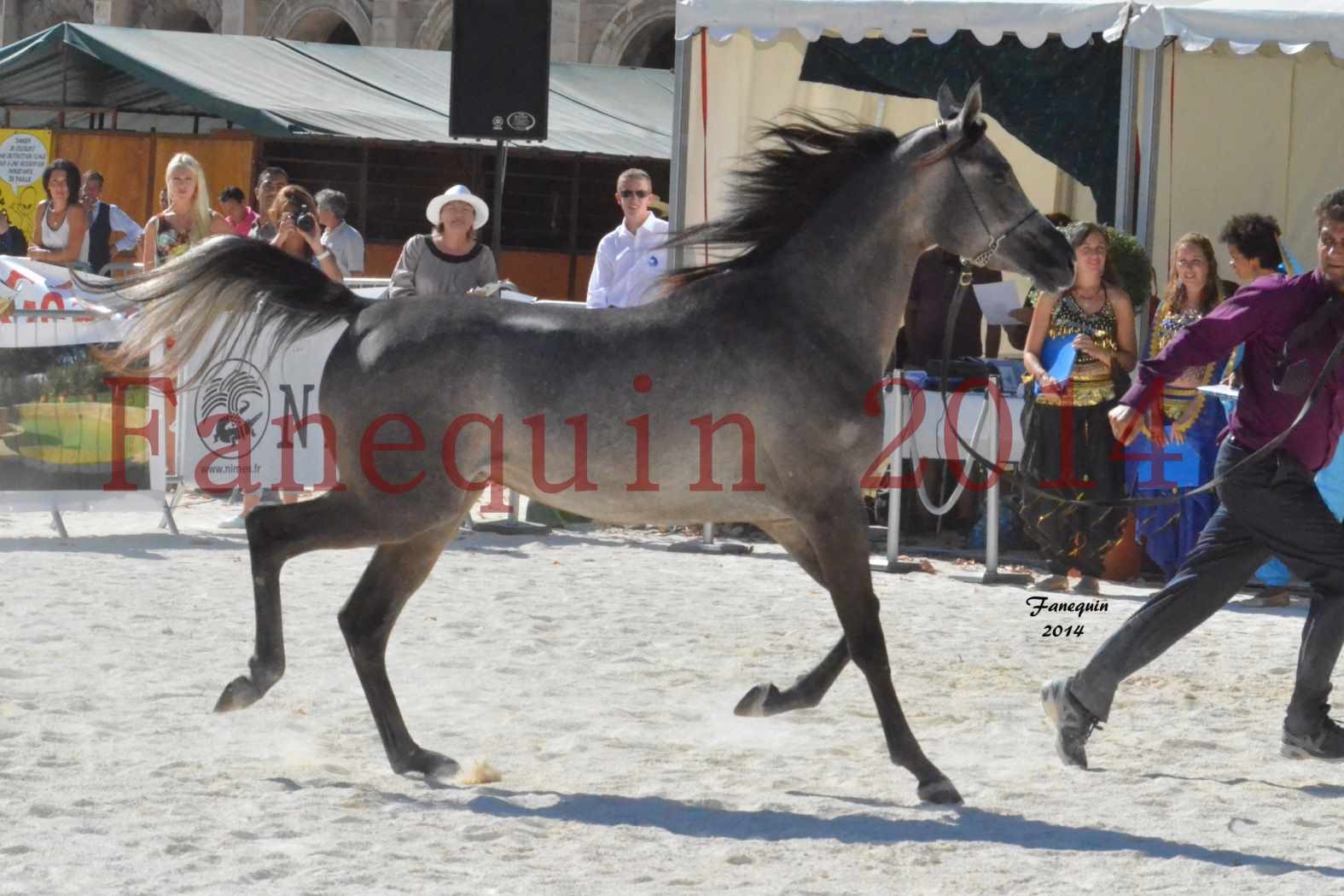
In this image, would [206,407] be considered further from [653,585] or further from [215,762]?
[215,762]

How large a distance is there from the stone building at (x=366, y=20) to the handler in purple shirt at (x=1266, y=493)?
66.5 feet

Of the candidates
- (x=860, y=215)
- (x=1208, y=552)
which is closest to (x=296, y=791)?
(x=860, y=215)

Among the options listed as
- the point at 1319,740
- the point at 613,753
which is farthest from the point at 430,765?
the point at 1319,740

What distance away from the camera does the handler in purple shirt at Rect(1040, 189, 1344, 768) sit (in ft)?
18.8

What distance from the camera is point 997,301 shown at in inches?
451

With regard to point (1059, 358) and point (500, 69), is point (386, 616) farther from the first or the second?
point (500, 69)

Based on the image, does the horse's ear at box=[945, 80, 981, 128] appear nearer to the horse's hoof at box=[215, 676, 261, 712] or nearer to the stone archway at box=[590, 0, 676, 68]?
the horse's hoof at box=[215, 676, 261, 712]

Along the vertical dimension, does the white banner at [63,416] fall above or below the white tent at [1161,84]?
below

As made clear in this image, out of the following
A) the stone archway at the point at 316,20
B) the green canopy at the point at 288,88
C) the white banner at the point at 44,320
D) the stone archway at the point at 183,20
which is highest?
the stone archway at the point at 183,20

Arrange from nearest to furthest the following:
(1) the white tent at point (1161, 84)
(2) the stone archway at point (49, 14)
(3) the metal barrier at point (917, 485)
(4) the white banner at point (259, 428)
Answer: (1) the white tent at point (1161, 84), (3) the metal barrier at point (917, 485), (4) the white banner at point (259, 428), (2) the stone archway at point (49, 14)

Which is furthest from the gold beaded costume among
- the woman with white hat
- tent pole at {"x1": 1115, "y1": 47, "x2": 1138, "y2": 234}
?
the woman with white hat

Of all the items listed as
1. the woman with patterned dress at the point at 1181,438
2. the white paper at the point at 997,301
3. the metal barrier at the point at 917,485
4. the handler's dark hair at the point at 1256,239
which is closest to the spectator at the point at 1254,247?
the handler's dark hair at the point at 1256,239

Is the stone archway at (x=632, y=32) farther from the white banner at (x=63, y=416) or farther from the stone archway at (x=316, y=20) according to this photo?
the white banner at (x=63, y=416)

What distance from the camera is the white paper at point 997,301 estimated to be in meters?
11.4
